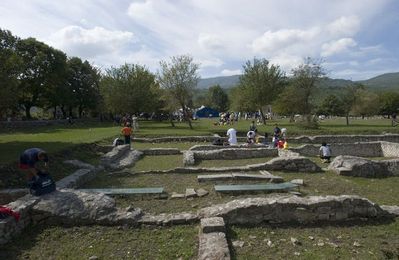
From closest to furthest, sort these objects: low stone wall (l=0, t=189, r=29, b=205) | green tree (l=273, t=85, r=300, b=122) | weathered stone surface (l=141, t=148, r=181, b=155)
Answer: low stone wall (l=0, t=189, r=29, b=205)
weathered stone surface (l=141, t=148, r=181, b=155)
green tree (l=273, t=85, r=300, b=122)

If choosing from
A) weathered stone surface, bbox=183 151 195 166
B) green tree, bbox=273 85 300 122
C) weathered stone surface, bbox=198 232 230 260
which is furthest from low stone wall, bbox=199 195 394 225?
green tree, bbox=273 85 300 122

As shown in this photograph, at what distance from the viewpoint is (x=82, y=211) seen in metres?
9.07

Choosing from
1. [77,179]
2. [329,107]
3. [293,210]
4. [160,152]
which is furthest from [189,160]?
[329,107]

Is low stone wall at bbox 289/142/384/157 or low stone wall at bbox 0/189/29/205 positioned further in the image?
low stone wall at bbox 289/142/384/157

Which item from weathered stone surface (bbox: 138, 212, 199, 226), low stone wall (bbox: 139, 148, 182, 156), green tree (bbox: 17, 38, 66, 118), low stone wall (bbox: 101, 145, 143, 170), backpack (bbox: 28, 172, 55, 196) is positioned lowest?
low stone wall (bbox: 139, 148, 182, 156)

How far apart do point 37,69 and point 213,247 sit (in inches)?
2025

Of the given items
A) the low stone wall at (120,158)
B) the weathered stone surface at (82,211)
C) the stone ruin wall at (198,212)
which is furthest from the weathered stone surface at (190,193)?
the low stone wall at (120,158)

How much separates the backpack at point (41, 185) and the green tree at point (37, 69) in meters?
44.8

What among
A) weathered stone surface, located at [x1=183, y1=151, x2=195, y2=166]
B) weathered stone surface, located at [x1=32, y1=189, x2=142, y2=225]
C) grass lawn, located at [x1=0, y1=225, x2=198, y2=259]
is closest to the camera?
grass lawn, located at [x1=0, y1=225, x2=198, y2=259]

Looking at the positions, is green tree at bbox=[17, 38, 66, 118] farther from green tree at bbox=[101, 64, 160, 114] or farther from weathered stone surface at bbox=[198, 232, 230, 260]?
weathered stone surface at bbox=[198, 232, 230, 260]

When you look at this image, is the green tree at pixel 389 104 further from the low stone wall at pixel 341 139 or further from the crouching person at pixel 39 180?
the crouching person at pixel 39 180

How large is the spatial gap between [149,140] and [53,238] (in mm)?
23380

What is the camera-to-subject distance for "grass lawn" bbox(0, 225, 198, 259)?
7609 millimetres

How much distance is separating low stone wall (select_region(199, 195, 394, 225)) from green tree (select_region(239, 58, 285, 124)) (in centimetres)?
4115
